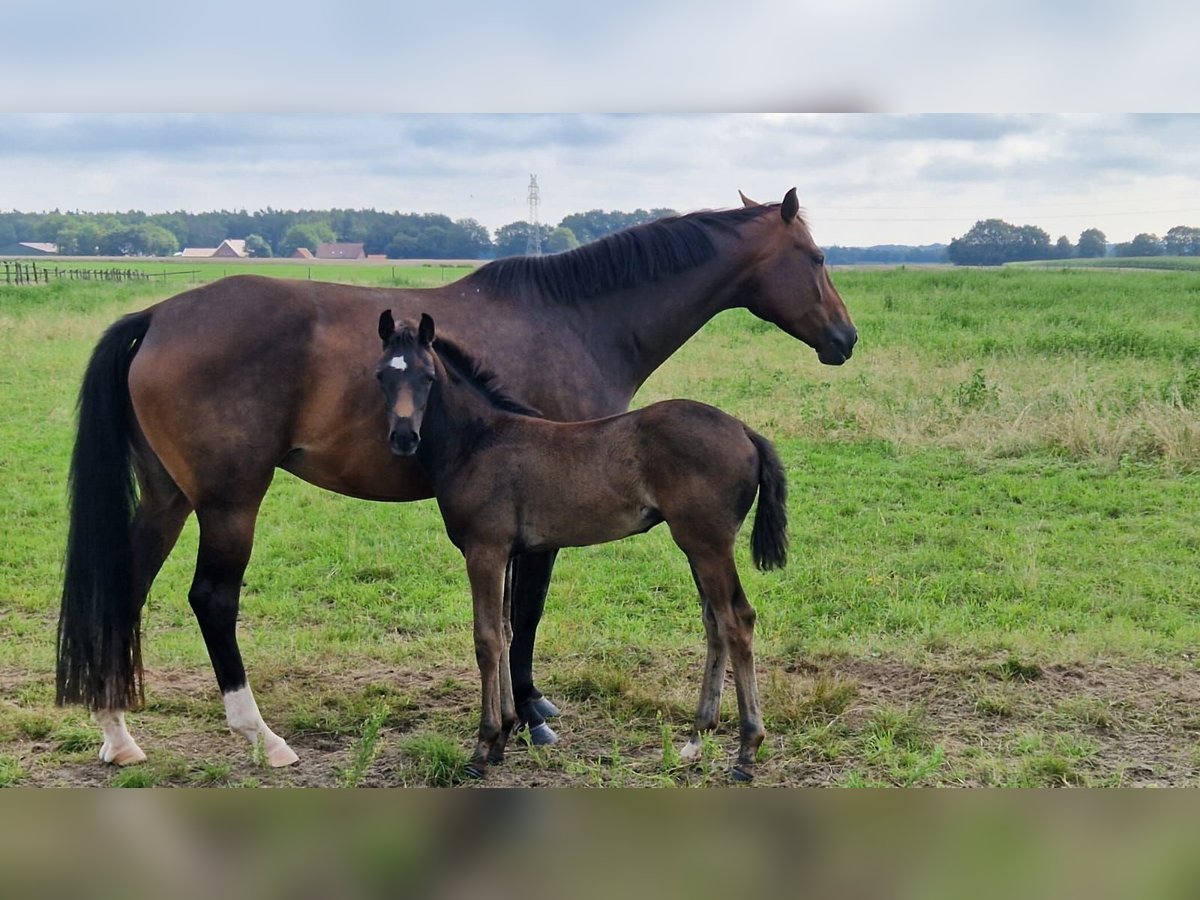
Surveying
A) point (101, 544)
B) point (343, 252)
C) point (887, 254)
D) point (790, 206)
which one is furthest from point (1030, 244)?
point (101, 544)

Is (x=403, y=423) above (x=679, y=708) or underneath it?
above

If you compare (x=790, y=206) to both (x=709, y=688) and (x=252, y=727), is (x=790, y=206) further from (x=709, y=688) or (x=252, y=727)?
(x=252, y=727)

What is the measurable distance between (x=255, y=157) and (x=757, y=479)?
3.82m

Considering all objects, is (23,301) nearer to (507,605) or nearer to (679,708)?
(507,605)

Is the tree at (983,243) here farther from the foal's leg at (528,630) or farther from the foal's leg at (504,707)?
the foal's leg at (504,707)

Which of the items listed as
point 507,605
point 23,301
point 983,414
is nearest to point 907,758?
point 507,605

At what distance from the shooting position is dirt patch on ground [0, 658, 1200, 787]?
4.08m

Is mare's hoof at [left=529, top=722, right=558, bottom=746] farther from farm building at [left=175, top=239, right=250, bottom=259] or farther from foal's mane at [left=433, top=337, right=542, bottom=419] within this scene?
farm building at [left=175, top=239, right=250, bottom=259]

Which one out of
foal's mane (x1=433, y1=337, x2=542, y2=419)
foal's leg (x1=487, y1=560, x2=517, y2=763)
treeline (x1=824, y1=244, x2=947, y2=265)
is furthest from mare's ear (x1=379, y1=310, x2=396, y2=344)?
treeline (x1=824, y1=244, x2=947, y2=265)

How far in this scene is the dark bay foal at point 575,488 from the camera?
12.1 ft

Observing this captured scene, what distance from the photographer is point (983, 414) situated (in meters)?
7.84

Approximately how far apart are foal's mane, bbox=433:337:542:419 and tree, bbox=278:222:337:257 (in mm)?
2631

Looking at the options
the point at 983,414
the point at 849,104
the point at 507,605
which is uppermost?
the point at 849,104

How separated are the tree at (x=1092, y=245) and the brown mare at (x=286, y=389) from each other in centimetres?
271
